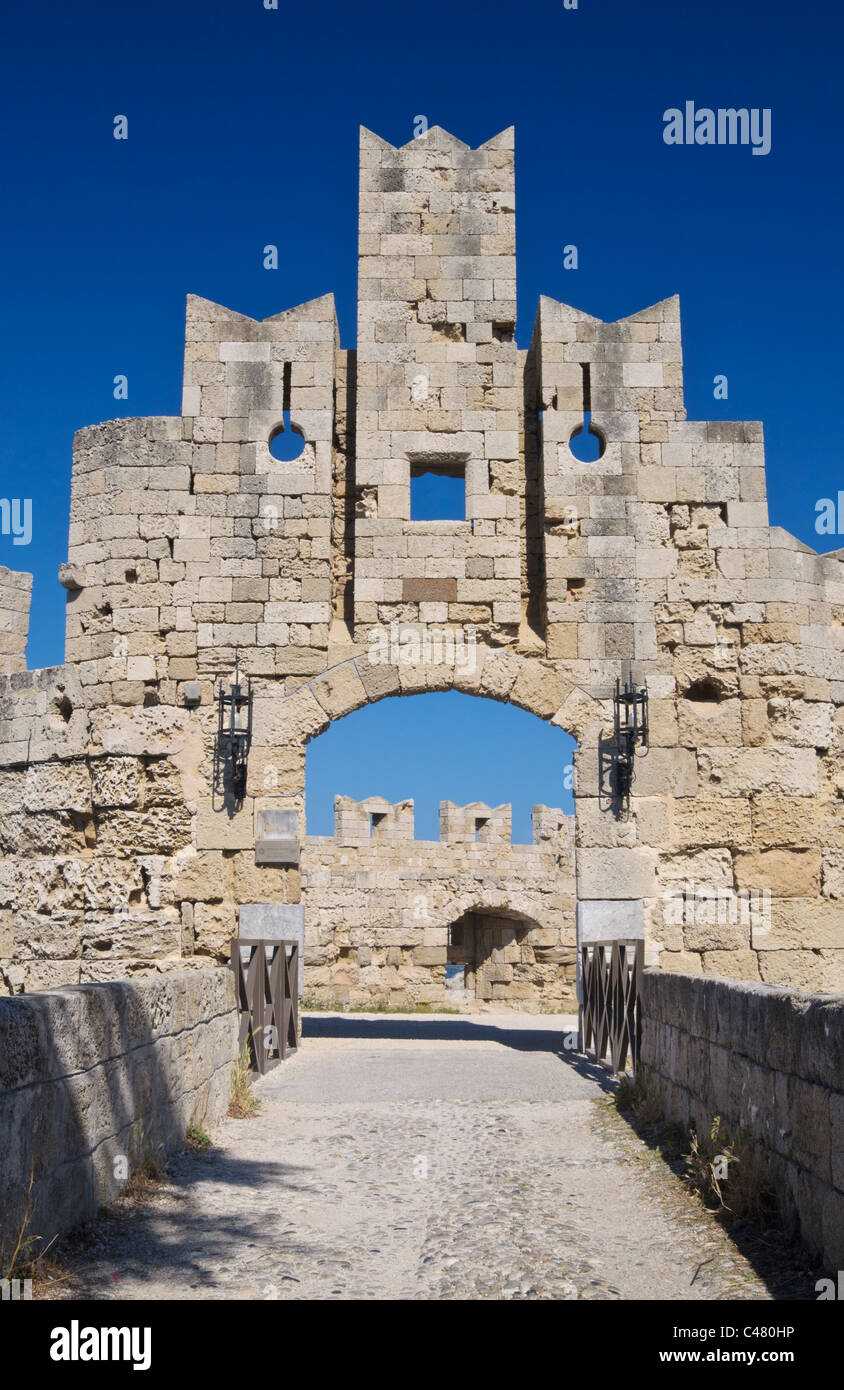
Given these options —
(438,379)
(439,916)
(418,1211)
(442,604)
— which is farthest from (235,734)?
(439,916)

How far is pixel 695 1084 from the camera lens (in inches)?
227

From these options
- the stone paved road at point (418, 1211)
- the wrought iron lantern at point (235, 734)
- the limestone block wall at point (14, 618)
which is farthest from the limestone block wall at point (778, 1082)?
the limestone block wall at point (14, 618)

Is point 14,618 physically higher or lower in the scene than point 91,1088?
higher

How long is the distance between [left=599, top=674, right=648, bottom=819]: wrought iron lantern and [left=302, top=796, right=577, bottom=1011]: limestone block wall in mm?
7892

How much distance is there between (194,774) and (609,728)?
3.46 m

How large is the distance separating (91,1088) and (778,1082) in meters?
2.54

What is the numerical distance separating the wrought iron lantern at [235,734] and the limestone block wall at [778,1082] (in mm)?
4670

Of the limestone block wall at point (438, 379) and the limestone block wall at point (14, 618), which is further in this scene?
the limestone block wall at point (14, 618)

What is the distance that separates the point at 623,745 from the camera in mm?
9969

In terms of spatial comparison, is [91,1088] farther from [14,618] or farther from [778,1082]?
[14,618]

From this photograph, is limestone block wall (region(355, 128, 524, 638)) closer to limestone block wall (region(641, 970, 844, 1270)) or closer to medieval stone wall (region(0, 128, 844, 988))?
medieval stone wall (region(0, 128, 844, 988))

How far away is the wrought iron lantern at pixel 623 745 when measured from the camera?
9.86m

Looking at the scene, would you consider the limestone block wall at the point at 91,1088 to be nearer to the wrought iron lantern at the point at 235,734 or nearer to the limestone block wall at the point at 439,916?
the wrought iron lantern at the point at 235,734

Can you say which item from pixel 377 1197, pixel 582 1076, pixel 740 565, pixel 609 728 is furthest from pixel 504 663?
pixel 377 1197
